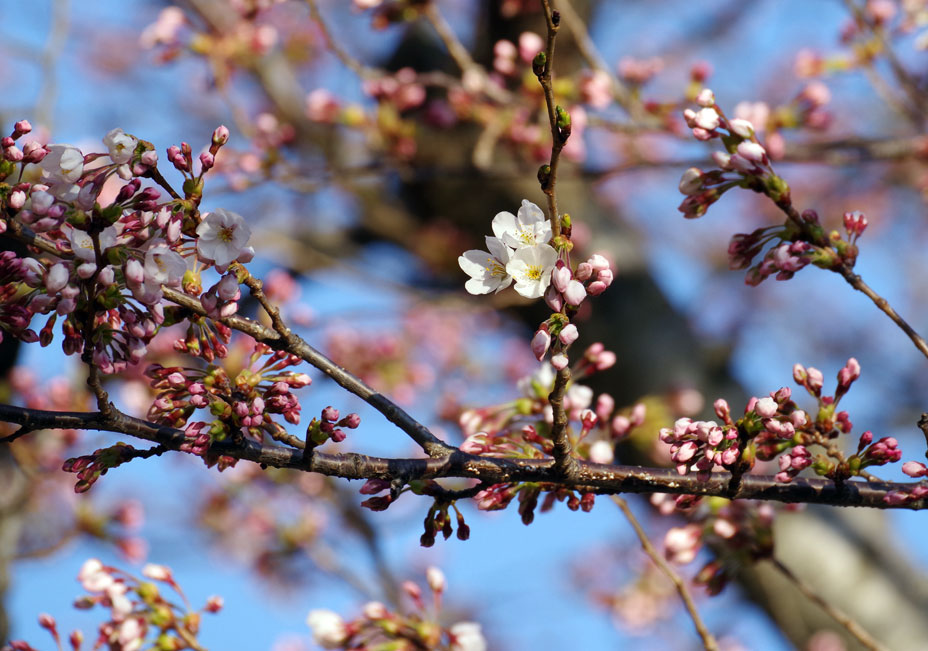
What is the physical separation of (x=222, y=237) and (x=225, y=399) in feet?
0.88

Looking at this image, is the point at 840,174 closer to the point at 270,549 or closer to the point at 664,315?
the point at 664,315

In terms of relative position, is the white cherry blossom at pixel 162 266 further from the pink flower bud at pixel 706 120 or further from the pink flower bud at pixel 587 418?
the pink flower bud at pixel 706 120

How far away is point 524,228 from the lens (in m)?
1.26

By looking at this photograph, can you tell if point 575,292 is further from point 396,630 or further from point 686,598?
point 396,630

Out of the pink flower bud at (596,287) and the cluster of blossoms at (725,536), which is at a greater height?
the pink flower bud at (596,287)

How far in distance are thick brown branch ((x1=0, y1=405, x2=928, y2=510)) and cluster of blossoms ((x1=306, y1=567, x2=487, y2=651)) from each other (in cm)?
71

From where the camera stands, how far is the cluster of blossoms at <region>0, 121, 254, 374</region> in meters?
1.18

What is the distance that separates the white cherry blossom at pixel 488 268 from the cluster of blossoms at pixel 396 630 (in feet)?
3.12

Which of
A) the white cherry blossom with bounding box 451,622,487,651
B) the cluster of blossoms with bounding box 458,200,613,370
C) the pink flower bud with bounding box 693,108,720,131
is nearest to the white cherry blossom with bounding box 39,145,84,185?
the cluster of blossoms with bounding box 458,200,613,370

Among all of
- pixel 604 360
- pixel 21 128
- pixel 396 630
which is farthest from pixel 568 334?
pixel 396 630

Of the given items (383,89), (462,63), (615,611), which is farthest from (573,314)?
(615,611)

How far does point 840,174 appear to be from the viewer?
956 centimetres

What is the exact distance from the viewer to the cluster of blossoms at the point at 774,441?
4.29 ft

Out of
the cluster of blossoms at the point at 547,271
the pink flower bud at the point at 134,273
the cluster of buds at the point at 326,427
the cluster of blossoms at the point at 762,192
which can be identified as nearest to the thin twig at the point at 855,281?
the cluster of blossoms at the point at 762,192
